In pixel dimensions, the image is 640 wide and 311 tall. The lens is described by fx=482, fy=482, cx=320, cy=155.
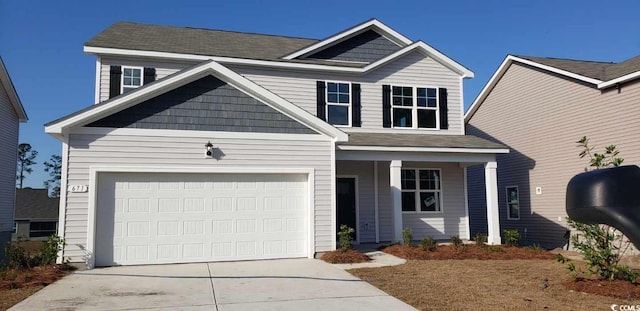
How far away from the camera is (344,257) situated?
34.7 feet

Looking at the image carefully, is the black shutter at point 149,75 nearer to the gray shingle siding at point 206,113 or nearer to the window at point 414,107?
the gray shingle siding at point 206,113

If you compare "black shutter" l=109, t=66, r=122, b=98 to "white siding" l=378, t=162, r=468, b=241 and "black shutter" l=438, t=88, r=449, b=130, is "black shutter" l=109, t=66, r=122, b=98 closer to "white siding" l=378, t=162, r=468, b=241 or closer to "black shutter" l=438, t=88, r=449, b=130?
"white siding" l=378, t=162, r=468, b=241

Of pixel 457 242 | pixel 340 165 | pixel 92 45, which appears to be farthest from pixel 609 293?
pixel 92 45

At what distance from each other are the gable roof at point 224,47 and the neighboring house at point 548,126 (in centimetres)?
282

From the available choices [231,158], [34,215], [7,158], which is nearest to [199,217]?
[231,158]

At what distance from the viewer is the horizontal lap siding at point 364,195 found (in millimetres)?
14531

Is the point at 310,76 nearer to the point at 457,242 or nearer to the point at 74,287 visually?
the point at 457,242

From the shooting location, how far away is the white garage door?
33.4 feet

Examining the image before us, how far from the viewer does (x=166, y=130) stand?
34.4 ft

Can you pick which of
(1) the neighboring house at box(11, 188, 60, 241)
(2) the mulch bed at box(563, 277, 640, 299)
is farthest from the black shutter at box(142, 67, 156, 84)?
(1) the neighboring house at box(11, 188, 60, 241)

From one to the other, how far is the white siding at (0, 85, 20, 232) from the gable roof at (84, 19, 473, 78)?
182 inches

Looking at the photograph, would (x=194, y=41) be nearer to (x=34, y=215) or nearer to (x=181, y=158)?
(x=181, y=158)

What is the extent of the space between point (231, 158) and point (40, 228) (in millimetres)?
32949

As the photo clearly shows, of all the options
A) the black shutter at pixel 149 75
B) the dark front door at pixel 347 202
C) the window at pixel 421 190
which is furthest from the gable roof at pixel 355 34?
the window at pixel 421 190
